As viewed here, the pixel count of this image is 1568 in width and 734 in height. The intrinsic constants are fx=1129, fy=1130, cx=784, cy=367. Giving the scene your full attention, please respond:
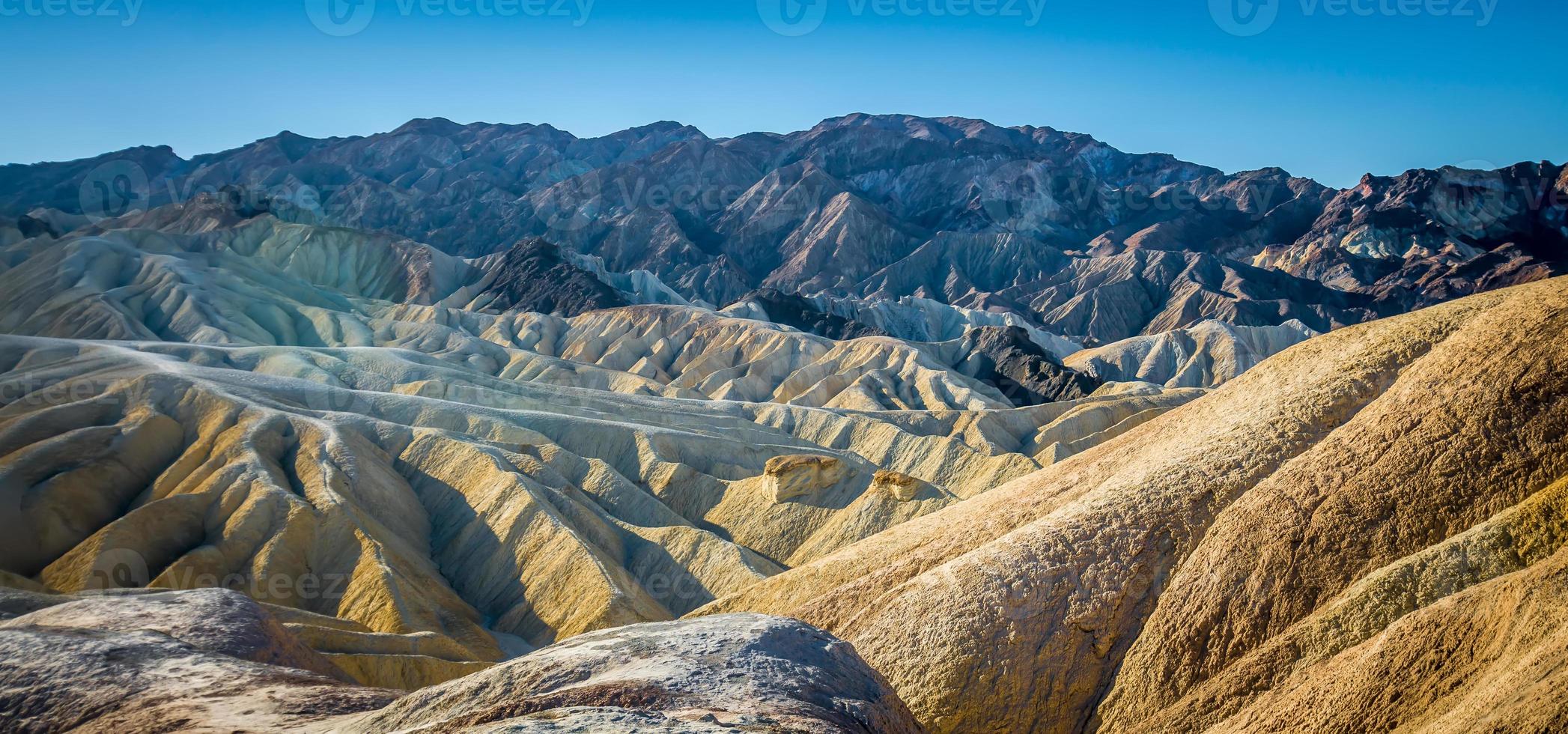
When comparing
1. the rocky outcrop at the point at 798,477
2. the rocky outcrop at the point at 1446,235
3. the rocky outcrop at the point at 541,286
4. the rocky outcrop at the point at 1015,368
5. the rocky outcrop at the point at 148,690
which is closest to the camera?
the rocky outcrop at the point at 148,690

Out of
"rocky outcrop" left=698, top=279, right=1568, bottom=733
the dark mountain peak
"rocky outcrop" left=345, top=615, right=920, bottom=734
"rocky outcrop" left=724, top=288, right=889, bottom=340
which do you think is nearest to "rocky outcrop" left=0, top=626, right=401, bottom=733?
"rocky outcrop" left=345, top=615, right=920, bottom=734

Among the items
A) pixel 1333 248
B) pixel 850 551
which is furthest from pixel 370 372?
pixel 1333 248

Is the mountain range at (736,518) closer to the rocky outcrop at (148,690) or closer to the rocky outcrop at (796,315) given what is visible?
the rocky outcrop at (148,690)

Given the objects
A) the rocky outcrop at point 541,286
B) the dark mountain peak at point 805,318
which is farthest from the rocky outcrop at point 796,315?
the rocky outcrop at point 541,286

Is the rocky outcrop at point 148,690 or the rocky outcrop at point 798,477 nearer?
the rocky outcrop at point 148,690

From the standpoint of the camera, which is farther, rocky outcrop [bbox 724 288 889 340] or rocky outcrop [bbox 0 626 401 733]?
rocky outcrop [bbox 724 288 889 340]

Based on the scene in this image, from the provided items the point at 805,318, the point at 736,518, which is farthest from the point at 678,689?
the point at 805,318

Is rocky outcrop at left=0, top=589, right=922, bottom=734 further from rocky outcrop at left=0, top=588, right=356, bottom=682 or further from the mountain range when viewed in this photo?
rocky outcrop at left=0, top=588, right=356, bottom=682

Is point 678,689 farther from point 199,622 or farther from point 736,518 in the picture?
point 736,518

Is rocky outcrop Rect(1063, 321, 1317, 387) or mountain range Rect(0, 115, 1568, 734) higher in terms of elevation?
mountain range Rect(0, 115, 1568, 734)
